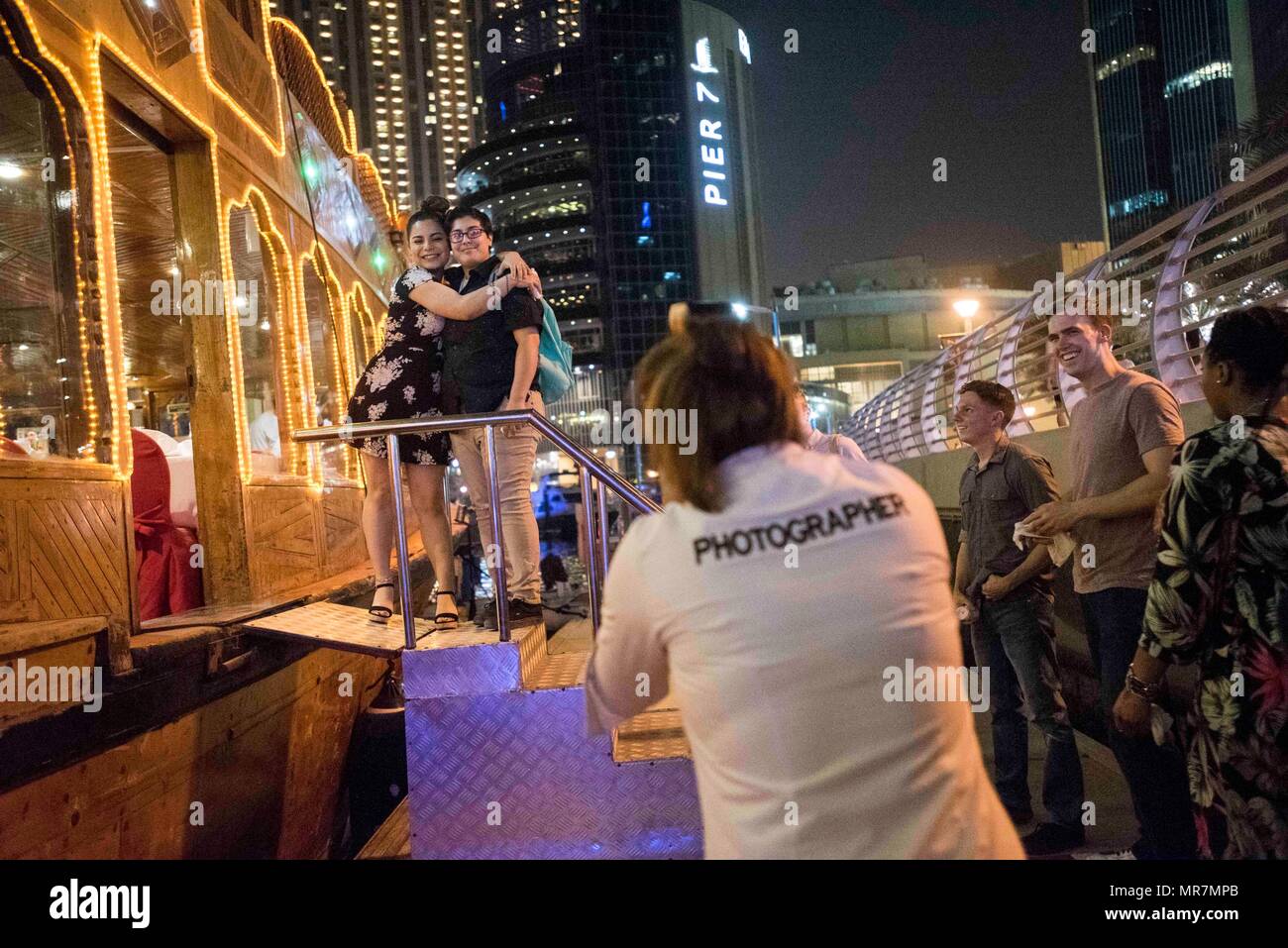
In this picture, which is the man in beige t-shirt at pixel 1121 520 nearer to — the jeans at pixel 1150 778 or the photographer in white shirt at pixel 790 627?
the jeans at pixel 1150 778

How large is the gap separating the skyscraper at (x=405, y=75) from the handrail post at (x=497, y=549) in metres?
45.6

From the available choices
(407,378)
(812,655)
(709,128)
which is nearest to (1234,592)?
(812,655)

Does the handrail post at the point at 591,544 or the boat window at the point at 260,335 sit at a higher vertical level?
the boat window at the point at 260,335


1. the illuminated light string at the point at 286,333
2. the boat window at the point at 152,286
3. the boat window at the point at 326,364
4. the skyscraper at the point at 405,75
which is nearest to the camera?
the boat window at the point at 152,286

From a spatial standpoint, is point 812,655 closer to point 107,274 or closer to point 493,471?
point 493,471

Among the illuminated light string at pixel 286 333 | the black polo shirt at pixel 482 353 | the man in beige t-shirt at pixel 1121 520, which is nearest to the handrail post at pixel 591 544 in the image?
the black polo shirt at pixel 482 353

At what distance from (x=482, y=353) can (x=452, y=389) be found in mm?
248

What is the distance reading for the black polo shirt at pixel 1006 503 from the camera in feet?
14.0

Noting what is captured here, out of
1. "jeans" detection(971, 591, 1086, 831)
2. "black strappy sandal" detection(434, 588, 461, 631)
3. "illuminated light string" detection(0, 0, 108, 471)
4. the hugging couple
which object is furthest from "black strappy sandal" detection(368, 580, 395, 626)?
"jeans" detection(971, 591, 1086, 831)

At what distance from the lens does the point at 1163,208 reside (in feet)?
278

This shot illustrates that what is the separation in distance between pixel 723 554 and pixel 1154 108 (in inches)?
4040

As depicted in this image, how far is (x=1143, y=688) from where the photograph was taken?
2.60 m

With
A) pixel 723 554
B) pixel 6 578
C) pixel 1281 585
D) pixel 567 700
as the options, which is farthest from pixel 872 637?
pixel 6 578

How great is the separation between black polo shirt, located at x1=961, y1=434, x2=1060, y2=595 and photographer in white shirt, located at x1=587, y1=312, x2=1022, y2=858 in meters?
2.88
